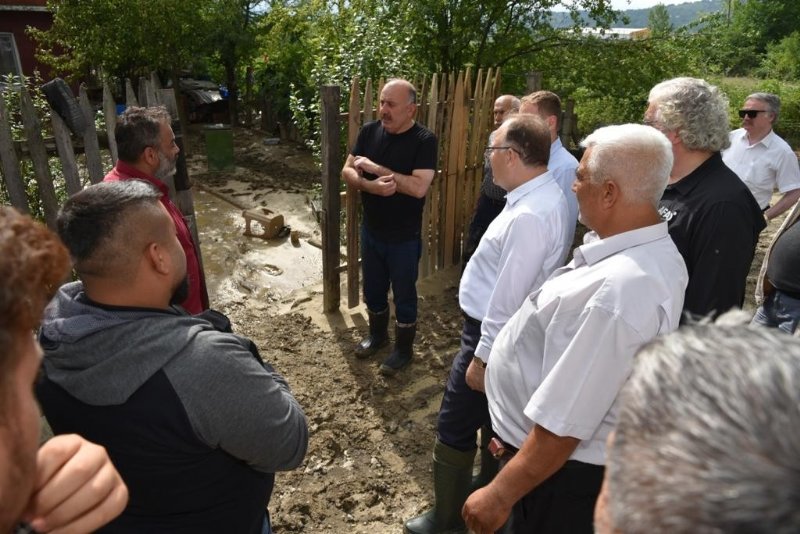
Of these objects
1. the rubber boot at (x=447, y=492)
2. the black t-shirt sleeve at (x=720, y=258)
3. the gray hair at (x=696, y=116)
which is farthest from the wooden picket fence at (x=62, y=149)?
the black t-shirt sleeve at (x=720, y=258)

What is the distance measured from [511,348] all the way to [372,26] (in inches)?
249

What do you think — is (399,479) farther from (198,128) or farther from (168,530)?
(198,128)

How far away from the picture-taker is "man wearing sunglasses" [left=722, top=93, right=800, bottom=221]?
4.54 m

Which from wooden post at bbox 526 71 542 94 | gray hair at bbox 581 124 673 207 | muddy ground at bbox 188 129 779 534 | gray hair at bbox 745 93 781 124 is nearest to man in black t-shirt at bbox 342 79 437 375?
muddy ground at bbox 188 129 779 534

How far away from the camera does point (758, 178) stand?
462cm

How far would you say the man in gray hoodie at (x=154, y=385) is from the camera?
4.55 feet

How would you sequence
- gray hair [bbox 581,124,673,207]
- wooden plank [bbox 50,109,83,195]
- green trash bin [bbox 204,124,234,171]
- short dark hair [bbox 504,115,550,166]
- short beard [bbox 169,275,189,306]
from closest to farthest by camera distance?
short beard [bbox 169,275,189,306] < gray hair [bbox 581,124,673,207] < short dark hair [bbox 504,115,550,166] < wooden plank [bbox 50,109,83,195] < green trash bin [bbox 204,124,234,171]

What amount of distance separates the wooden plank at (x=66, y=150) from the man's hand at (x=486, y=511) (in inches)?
127

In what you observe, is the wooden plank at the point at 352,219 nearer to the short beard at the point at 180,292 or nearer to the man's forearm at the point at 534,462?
the short beard at the point at 180,292

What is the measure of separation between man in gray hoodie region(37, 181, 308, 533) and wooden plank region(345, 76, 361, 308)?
3055 mm

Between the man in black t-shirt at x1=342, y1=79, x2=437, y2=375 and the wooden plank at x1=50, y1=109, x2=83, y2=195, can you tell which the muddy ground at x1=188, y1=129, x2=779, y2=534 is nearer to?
the man in black t-shirt at x1=342, y1=79, x2=437, y2=375

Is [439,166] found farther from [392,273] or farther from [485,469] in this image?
[485,469]

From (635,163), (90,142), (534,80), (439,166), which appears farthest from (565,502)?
(534,80)

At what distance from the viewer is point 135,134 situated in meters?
3.00
